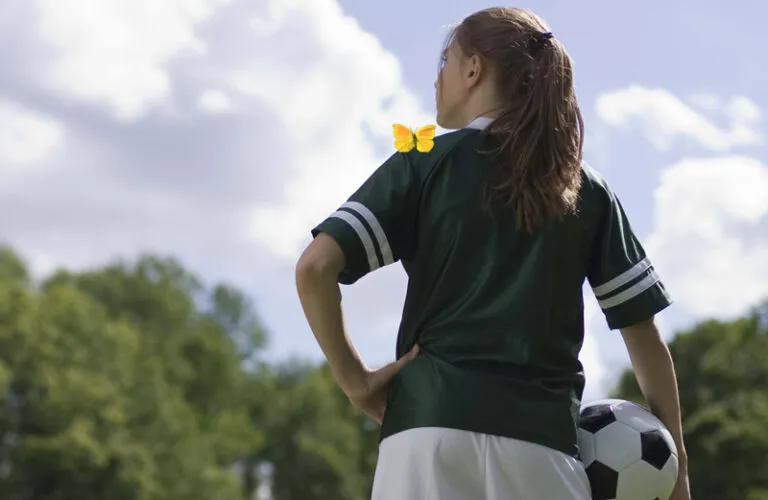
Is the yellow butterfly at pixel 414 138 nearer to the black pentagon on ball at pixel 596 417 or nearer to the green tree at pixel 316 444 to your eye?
the black pentagon on ball at pixel 596 417

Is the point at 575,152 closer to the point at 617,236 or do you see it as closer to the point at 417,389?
the point at 617,236

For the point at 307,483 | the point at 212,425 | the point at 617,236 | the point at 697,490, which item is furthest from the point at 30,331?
the point at 617,236

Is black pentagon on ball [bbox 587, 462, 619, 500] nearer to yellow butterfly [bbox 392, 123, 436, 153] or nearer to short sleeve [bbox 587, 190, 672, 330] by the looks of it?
short sleeve [bbox 587, 190, 672, 330]

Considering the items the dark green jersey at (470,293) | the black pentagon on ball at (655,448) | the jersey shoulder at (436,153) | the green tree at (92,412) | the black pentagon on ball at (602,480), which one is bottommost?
the black pentagon on ball at (602,480)

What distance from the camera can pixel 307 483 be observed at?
166 ft

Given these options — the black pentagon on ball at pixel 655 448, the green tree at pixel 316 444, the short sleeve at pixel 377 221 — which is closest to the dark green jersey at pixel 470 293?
the short sleeve at pixel 377 221

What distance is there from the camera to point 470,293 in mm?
3443

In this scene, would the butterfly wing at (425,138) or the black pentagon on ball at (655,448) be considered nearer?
the butterfly wing at (425,138)

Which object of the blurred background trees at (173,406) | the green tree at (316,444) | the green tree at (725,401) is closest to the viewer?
the green tree at (725,401)

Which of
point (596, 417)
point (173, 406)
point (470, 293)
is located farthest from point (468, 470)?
point (173, 406)

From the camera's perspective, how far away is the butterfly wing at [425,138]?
3537mm

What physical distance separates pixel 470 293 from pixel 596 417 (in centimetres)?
62

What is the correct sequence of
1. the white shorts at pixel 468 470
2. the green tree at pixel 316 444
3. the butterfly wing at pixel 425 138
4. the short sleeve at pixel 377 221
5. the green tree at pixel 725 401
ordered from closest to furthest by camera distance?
the white shorts at pixel 468 470 < the short sleeve at pixel 377 221 < the butterfly wing at pixel 425 138 < the green tree at pixel 725 401 < the green tree at pixel 316 444

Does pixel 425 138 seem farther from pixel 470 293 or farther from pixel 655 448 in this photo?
pixel 655 448
